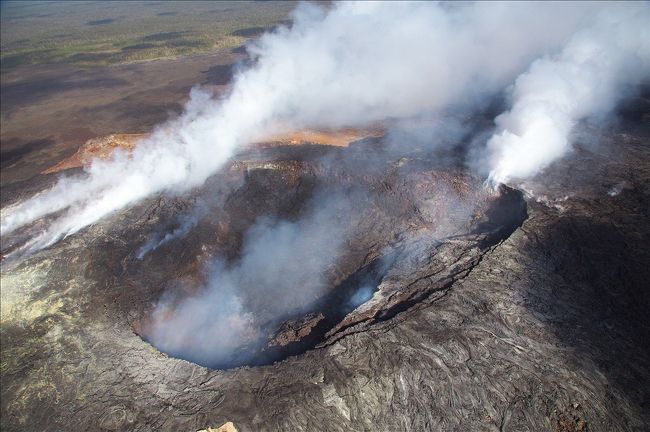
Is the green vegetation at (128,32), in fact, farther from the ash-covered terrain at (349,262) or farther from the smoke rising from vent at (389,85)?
the ash-covered terrain at (349,262)

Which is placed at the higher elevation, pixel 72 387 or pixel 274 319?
pixel 72 387

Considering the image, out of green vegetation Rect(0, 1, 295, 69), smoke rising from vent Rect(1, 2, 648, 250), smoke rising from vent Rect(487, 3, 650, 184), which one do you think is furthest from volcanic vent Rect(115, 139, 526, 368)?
green vegetation Rect(0, 1, 295, 69)

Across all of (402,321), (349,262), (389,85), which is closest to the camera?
(402,321)

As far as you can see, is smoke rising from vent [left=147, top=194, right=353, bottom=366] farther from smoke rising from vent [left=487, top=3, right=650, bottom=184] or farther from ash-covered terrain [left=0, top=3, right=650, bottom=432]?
smoke rising from vent [left=487, top=3, right=650, bottom=184]

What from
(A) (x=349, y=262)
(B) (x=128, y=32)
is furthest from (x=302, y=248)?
(B) (x=128, y=32)

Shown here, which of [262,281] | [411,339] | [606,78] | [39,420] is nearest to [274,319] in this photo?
[262,281]

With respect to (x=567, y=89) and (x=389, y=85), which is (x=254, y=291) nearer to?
(x=567, y=89)

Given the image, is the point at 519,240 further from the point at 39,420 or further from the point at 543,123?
the point at 39,420
